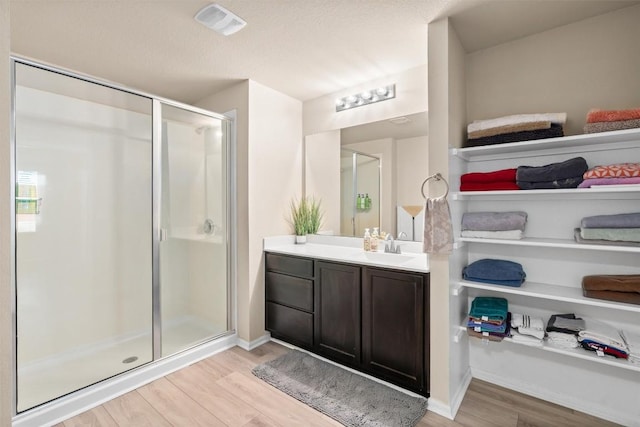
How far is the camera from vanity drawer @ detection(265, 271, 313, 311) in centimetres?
267

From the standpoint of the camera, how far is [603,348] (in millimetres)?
1722

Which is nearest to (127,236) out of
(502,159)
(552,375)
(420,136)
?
(420,136)

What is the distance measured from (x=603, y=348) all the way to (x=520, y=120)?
4.42 feet

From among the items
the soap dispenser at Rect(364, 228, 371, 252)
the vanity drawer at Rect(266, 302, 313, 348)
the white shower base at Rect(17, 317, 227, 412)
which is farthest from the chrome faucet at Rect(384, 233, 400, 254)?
the white shower base at Rect(17, 317, 227, 412)

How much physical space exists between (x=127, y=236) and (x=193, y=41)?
171cm

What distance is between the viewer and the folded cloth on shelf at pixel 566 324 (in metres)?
1.86

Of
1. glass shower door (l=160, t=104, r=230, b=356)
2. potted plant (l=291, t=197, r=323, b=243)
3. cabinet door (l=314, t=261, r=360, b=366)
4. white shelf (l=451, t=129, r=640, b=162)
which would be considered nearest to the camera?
white shelf (l=451, t=129, r=640, b=162)

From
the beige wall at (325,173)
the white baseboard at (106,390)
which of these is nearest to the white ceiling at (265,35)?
the beige wall at (325,173)

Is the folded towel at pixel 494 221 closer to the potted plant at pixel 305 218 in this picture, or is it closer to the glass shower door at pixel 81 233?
the potted plant at pixel 305 218

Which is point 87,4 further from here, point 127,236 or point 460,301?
point 460,301

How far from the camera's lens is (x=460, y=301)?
2188 millimetres

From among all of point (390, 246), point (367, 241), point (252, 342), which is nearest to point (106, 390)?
point (252, 342)

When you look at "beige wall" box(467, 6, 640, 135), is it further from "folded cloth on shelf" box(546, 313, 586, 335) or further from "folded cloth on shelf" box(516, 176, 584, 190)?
"folded cloth on shelf" box(546, 313, 586, 335)

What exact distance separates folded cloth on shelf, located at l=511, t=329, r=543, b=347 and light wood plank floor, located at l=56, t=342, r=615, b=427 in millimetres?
453
